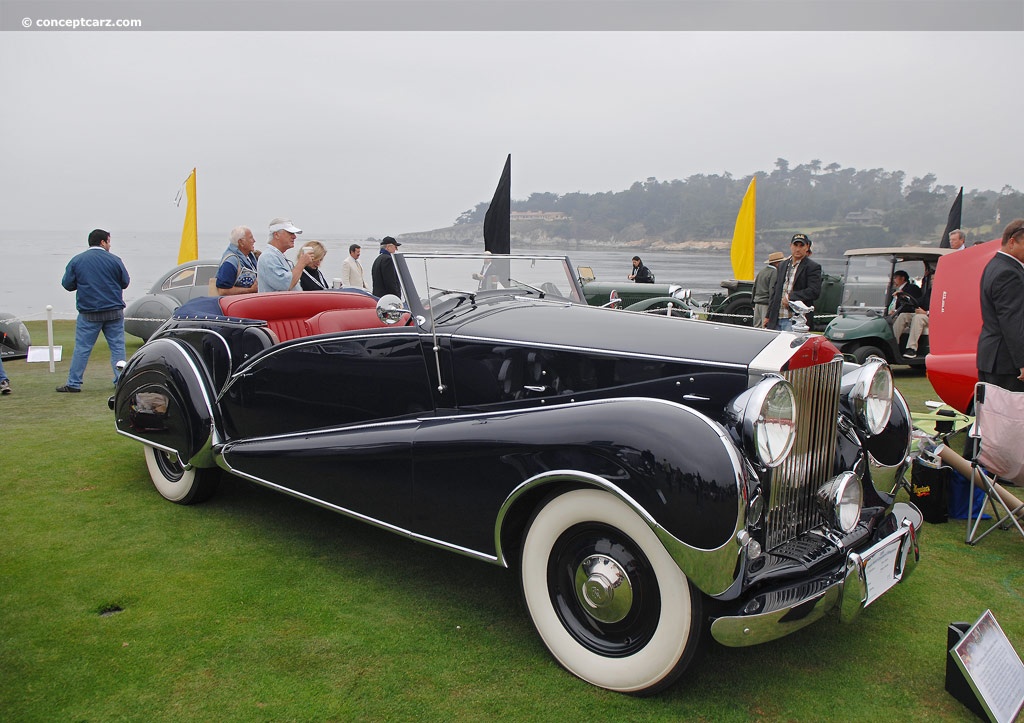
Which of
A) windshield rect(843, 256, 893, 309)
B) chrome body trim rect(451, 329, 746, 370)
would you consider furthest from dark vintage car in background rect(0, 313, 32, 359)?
windshield rect(843, 256, 893, 309)

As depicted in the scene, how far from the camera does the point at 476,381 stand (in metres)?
3.03

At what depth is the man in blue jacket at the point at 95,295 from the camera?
7.23m

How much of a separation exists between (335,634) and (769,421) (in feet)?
6.36

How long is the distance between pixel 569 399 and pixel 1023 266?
3265 mm

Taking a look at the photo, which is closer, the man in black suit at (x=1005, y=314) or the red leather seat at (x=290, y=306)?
the man in black suit at (x=1005, y=314)

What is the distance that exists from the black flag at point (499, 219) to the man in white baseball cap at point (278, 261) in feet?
7.61

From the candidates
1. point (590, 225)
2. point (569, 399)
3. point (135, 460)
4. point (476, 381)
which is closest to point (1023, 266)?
point (569, 399)

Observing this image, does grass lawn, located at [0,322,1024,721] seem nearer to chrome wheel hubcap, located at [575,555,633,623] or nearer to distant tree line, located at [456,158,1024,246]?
chrome wheel hubcap, located at [575,555,633,623]

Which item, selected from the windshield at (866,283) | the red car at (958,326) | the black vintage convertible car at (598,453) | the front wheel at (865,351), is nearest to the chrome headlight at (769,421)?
the black vintage convertible car at (598,453)

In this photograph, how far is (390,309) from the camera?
3.09 m

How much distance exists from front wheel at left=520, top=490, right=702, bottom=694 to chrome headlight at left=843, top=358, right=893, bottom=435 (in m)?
1.30

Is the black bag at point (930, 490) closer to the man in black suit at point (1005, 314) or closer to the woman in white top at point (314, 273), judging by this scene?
the man in black suit at point (1005, 314)

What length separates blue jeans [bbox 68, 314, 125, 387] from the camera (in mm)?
7398

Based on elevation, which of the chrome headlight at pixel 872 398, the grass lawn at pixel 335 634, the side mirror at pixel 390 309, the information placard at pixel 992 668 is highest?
the side mirror at pixel 390 309
